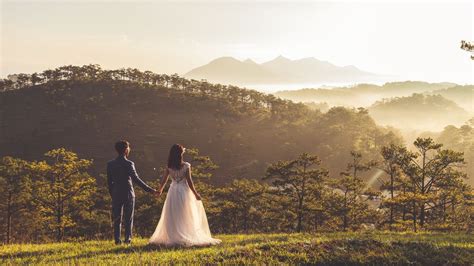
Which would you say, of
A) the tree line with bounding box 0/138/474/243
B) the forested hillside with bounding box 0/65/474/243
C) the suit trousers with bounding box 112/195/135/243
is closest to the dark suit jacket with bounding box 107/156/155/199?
the suit trousers with bounding box 112/195/135/243

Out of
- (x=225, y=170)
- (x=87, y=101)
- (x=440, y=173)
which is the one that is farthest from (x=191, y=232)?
(x=87, y=101)

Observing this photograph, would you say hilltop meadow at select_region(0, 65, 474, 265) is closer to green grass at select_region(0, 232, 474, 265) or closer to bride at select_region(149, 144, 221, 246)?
green grass at select_region(0, 232, 474, 265)

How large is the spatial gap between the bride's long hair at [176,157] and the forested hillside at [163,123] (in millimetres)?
108406

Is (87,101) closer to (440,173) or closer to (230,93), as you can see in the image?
(230,93)

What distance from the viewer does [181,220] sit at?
11266 millimetres

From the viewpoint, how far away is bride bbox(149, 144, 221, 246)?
11023mm

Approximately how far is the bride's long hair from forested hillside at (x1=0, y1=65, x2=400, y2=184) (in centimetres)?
10841

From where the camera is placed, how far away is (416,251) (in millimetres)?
10586

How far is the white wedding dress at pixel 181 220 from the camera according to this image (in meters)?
11.0

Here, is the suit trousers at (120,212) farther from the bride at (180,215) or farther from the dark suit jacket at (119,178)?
the bride at (180,215)

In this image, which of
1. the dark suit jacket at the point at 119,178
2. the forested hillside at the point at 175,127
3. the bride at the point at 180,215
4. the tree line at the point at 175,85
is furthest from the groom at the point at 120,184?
the tree line at the point at 175,85

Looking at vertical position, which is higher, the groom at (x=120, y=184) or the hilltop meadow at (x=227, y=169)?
the groom at (x=120, y=184)

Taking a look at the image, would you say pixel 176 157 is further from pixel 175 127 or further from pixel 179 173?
pixel 175 127

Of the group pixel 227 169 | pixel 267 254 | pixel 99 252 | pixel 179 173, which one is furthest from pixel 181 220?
pixel 227 169
